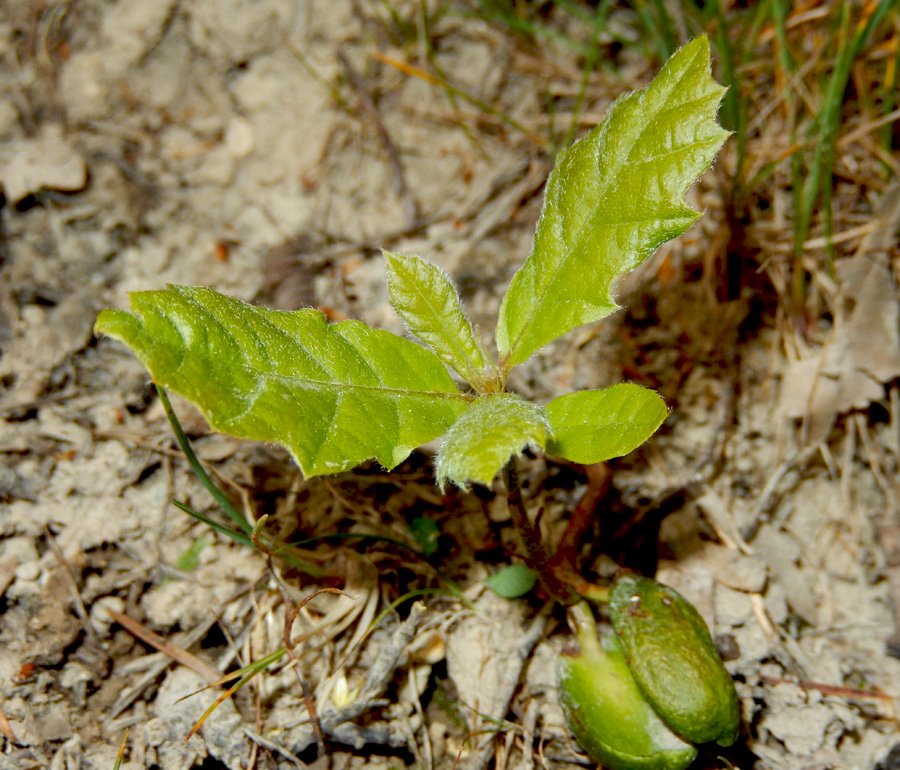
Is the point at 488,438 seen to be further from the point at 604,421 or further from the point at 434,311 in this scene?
the point at 434,311

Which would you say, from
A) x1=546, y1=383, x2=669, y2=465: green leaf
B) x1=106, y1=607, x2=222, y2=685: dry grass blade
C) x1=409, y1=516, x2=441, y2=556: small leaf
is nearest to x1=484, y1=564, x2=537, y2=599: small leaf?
x1=409, y1=516, x2=441, y2=556: small leaf

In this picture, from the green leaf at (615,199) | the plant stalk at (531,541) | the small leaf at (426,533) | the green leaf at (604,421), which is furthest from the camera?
the small leaf at (426,533)

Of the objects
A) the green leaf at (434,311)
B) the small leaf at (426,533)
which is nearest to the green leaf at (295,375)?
the green leaf at (434,311)

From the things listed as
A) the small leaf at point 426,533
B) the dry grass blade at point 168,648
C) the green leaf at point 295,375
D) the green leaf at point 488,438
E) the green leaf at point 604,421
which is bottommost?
the small leaf at point 426,533

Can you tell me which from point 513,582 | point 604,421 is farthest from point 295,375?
point 513,582

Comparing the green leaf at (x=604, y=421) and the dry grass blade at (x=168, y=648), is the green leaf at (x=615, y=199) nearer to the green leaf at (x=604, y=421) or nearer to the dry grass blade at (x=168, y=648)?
the green leaf at (x=604, y=421)

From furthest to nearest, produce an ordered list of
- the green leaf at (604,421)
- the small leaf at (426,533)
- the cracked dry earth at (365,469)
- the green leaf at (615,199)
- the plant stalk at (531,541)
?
the small leaf at (426,533) → the cracked dry earth at (365,469) → the plant stalk at (531,541) → the green leaf at (615,199) → the green leaf at (604,421)

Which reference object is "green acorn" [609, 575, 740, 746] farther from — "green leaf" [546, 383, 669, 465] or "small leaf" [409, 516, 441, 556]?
"small leaf" [409, 516, 441, 556]
